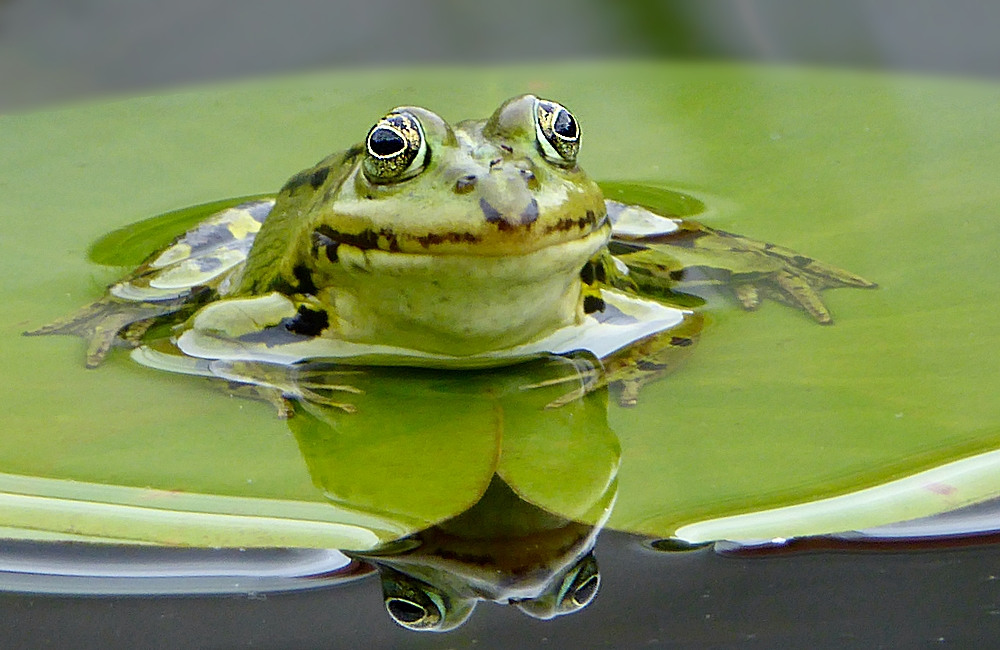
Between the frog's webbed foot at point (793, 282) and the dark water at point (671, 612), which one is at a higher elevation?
the dark water at point (671, 612)

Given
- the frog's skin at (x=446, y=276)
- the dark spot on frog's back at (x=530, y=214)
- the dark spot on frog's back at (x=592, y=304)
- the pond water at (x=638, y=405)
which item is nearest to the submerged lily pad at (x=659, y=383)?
the pond water at (x=638, y=405)

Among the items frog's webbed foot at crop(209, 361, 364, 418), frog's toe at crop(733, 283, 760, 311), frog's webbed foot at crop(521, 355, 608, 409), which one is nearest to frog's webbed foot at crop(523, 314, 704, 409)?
frog's webbed foot at crop(521, 355, 608, 409)

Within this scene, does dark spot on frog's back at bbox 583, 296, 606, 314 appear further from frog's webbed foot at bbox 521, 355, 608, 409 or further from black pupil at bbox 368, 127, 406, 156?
black pupil at bbox 368, 127, 406, 156

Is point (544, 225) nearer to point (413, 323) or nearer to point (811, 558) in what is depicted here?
point (413, 323)

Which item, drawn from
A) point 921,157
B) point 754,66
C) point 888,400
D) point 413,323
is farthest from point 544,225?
point 754,66

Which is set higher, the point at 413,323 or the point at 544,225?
the point at 544,225

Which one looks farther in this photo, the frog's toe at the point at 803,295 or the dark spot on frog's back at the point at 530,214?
the frog's toe at the point at 803,295

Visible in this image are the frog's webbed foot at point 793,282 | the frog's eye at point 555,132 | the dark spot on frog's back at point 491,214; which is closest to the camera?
the dark spot on frog's back at point 491,214

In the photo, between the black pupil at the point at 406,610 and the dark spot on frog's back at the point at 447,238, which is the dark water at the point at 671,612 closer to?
the black pupil at the point at 406,610
